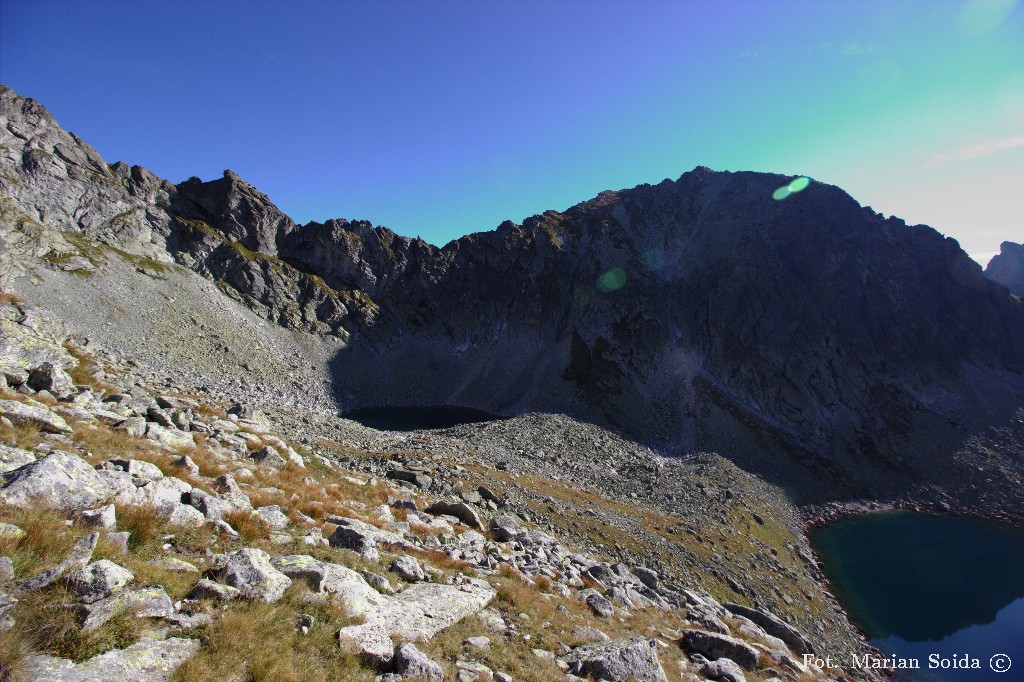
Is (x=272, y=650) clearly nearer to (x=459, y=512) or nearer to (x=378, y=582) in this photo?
(x=378, y=582)

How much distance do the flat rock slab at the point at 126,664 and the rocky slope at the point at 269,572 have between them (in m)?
0.02

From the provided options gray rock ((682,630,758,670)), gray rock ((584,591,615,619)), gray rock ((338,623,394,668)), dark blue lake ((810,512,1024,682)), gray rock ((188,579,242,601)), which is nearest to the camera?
Result: gray rock ((188,579,242,601))

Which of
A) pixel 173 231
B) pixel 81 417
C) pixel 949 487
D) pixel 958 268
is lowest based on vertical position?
pixel 949 487

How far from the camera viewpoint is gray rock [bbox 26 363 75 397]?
45.6 feet

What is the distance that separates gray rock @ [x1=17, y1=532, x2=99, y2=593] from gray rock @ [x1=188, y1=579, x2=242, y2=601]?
4.82ft

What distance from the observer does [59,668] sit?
15.6 feet

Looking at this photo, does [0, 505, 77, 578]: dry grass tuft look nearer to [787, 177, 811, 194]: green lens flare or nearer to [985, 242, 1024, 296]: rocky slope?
[787, 177, 811, 194]: green lens flare

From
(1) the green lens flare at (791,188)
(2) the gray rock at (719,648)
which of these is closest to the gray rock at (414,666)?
(2) the gray rock at (719,648)

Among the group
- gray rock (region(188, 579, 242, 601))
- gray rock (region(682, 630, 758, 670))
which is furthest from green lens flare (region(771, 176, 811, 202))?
gray rock (region(188, 579, 242, 601))

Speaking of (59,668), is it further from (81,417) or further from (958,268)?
(958,268)

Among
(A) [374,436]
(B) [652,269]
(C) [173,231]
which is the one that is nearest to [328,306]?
(C) [173,231]

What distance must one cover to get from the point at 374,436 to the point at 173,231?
81651 millimetres

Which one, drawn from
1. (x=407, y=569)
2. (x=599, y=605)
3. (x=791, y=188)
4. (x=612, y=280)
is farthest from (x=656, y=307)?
(x=407, y=569)

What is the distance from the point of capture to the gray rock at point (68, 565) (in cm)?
545
